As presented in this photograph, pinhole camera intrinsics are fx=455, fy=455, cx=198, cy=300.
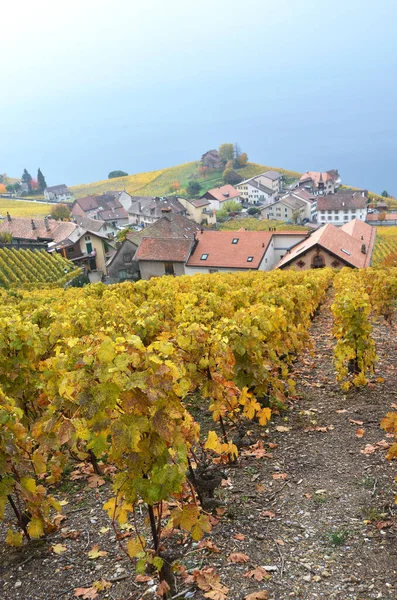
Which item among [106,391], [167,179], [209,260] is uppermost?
[167,179]

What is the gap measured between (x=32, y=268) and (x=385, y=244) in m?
59.5

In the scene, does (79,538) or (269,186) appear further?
(269,186)

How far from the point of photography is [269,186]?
496ft

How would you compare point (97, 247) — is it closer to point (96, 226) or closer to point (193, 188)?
point (96, 226)

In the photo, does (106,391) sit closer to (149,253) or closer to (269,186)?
(149,253)

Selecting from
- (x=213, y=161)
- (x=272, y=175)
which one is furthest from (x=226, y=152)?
(x=272, y=175)

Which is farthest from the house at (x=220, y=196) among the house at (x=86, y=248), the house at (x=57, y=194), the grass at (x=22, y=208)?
the house at (x=57, y=194)

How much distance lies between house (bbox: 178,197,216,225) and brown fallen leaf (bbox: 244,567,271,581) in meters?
114

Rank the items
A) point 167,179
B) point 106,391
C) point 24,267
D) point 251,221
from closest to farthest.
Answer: point 106,391, point 24,267, point 251,221, point 167,179

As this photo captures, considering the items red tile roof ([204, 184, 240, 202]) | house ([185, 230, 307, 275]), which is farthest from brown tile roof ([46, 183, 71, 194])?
house ([185, 230, 307, 275])

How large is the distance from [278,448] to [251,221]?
4382 inches

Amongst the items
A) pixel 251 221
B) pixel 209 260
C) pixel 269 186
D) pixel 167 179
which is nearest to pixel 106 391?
pixel 209 260

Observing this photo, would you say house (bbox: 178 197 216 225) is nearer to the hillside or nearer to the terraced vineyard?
the terraced vineyard

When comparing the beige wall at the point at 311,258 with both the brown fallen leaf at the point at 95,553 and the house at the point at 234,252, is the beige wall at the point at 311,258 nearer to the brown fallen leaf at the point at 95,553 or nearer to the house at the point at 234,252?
the house at the point at 234,252
